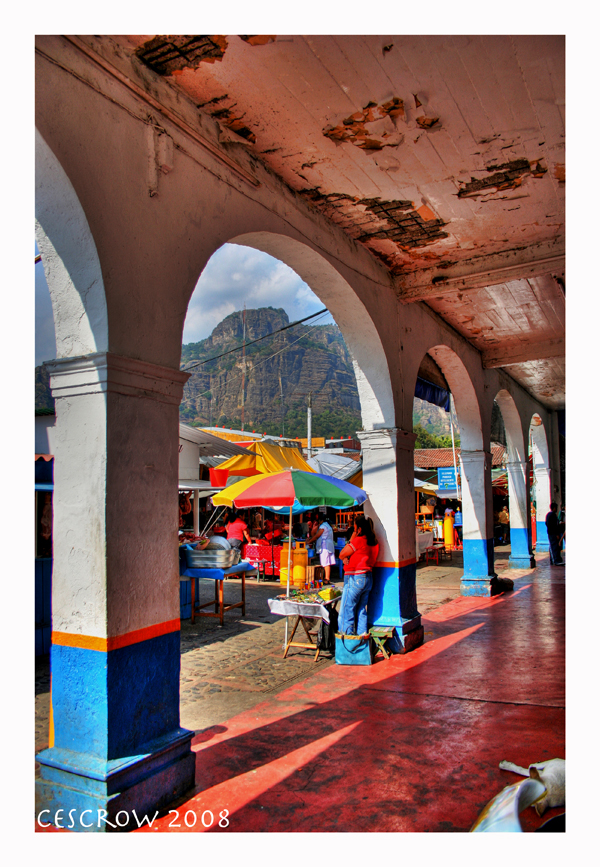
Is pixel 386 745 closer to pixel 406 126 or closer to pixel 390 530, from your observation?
pixel 390 530

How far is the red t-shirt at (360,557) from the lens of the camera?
5.76 metres

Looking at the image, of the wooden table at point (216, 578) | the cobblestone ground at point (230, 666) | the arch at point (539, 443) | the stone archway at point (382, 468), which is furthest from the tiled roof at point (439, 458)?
the stone archway at point (382, 468)

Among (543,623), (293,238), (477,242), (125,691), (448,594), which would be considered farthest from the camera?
(448,594)

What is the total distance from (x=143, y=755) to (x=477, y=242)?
5243mm

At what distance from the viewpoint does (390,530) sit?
6188mm

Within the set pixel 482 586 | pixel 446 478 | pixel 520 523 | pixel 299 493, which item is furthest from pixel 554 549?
pixel 299 493

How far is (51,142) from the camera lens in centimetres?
267

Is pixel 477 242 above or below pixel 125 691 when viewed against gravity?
above

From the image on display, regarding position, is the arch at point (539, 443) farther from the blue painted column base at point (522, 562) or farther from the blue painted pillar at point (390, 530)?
the blue painted pillar at point (390, 530)

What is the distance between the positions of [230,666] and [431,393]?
5.13m

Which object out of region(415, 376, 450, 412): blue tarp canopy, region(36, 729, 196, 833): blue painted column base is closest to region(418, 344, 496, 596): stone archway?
region(415, 376, 450, 412): blue tarp canopy

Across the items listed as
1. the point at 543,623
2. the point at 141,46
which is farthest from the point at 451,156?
the point at 543,623

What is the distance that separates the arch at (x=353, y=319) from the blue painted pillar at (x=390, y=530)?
0.85 ft

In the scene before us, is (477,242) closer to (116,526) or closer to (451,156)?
(451,156)
